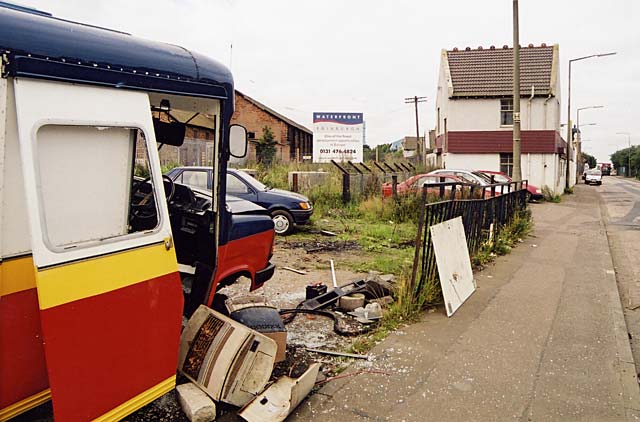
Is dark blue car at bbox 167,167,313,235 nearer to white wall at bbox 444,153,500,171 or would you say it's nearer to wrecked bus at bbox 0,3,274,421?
wrecked bus at bbox 0,3,274,421

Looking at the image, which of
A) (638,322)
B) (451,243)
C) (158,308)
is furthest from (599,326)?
(158,308)

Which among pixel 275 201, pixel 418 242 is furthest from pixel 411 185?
pixel 418 242

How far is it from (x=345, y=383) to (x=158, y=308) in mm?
1876

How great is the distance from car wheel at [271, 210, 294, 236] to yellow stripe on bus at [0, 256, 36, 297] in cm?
982

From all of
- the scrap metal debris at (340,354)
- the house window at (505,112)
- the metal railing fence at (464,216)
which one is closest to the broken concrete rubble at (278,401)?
the scrap metal debris at (340,354)

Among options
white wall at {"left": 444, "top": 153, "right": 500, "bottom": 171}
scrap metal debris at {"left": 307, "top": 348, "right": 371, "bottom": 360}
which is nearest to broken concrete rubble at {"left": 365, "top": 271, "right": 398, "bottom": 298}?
scrap metal debris at {"left": 307, "top": 348, "right": 371, "bottom": 360}

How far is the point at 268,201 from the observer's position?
12836 mm

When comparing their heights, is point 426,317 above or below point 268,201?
below

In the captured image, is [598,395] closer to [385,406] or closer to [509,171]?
[385,406]

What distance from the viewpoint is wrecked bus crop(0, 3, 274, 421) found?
2.85 metres

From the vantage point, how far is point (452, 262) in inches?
283

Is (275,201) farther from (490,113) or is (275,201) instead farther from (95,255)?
(490,113)

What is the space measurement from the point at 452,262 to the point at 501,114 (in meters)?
23.9

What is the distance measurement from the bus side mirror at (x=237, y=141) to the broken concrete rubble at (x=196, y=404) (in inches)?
78.2
